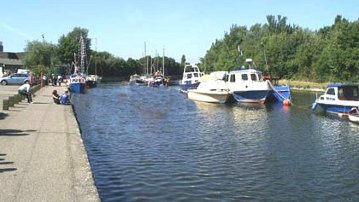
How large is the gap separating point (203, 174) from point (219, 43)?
15487 cm

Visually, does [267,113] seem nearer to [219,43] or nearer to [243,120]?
[243,120]

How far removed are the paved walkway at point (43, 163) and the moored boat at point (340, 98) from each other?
832 inches

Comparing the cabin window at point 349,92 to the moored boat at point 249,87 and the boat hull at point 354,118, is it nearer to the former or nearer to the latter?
the boat hull at point 354,118

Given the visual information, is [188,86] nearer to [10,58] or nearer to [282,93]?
[282,93]

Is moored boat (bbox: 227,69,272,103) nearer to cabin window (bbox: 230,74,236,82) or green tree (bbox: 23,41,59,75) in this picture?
cabin window (bbox: 230,74,236,82)

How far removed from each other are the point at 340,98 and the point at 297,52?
222 feet

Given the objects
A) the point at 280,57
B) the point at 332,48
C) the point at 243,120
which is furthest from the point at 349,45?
the point at 243,120

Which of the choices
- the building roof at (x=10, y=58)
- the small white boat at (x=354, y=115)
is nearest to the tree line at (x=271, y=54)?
the building roof at (x=10, y=58)

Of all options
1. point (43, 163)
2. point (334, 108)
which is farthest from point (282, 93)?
point (43, 163)

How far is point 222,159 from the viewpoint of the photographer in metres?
19.5

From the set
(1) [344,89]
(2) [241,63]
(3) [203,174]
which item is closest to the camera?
(3) [203,174]

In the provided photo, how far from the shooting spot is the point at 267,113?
41406 mm

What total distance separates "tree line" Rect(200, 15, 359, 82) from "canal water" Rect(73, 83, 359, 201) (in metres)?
51.0

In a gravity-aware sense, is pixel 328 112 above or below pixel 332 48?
below
